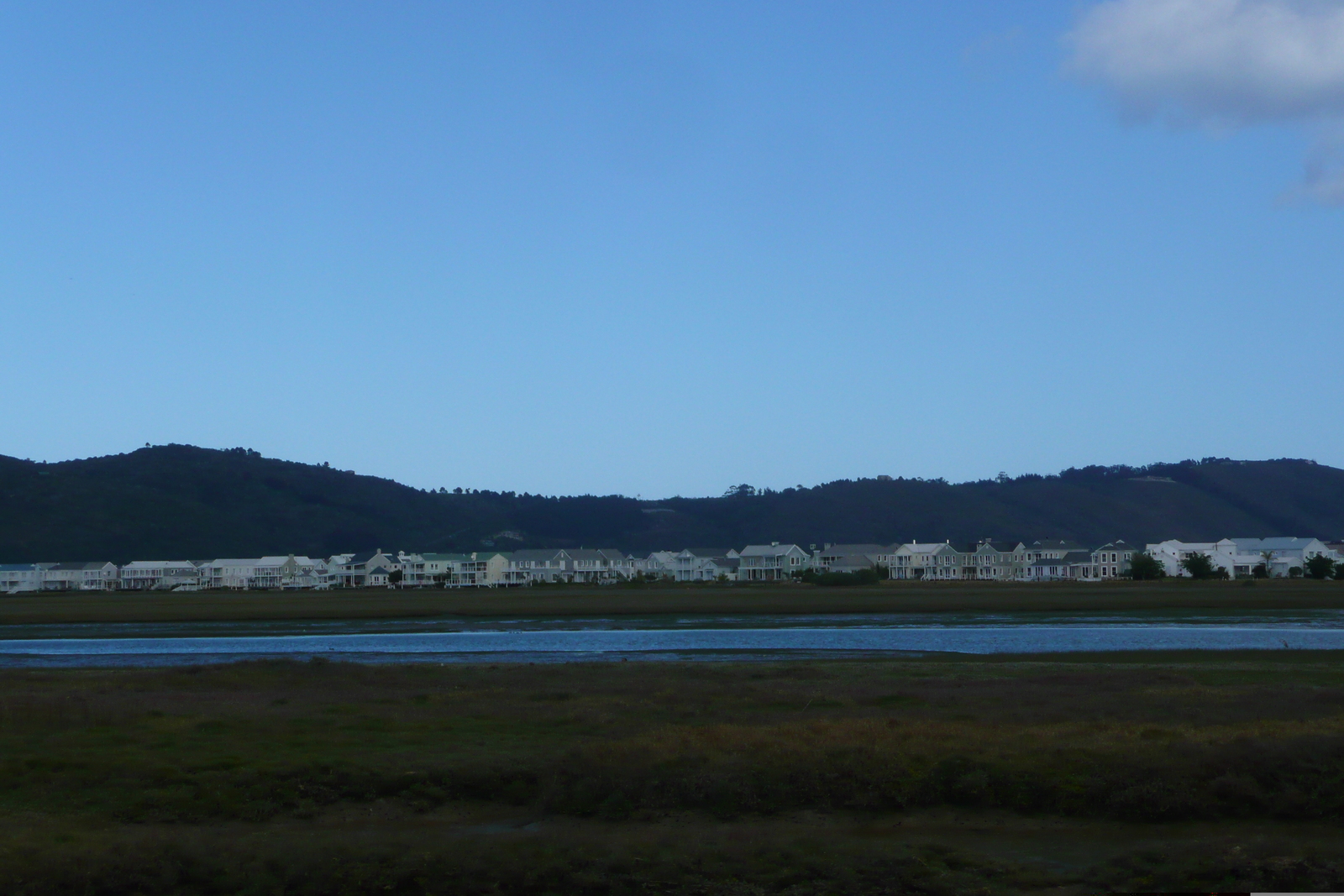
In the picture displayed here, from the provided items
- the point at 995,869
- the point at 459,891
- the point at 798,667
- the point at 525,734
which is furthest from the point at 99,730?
the point at 798,667

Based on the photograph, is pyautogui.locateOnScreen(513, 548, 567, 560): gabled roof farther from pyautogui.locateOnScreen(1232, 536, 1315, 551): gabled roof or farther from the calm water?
pyautogui.locateOnScreen(1232, 536, 1315, 551): gabled roof

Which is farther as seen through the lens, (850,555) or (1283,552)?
(850,555)

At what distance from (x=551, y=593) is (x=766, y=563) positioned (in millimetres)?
48200

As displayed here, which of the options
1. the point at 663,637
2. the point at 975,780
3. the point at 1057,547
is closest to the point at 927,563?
the point at 1057,547

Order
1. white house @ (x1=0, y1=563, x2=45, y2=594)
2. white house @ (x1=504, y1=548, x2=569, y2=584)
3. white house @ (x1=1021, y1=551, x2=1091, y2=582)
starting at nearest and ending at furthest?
white house @ (x1=1021, y1=551, x2=1091, y2=582), white house @ (x1=504, y1=548, x2=569, y2=584), white house @ (x1=0, y1=563, x2=45, y2=594)

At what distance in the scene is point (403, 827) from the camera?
13305 millimetres

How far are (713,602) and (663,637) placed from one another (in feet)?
88.0

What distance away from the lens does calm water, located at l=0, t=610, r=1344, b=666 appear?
124 feet

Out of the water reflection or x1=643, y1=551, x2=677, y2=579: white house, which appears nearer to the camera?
the water reflection

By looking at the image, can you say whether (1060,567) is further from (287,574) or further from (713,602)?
(287,574)

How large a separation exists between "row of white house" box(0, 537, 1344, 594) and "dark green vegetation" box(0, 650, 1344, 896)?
10745 centimetres

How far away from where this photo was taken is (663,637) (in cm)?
4697

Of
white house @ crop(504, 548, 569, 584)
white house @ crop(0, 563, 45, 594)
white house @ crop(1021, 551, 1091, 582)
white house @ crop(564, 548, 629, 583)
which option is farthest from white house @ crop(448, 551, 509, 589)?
white house @ crop(1021, 551, 1091, 582)

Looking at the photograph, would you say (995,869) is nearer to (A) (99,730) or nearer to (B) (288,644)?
(A) (99,730)
